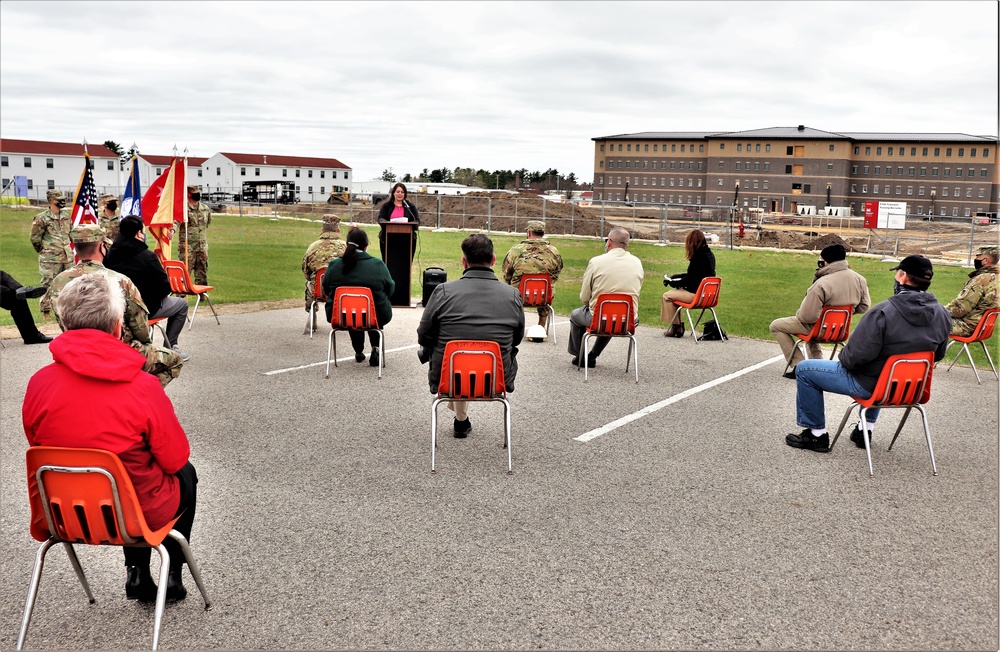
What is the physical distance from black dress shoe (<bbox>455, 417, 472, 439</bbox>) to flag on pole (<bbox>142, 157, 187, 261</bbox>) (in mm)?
7263

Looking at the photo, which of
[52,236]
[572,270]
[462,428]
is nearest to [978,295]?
[462,428]

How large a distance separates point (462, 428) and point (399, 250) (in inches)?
276

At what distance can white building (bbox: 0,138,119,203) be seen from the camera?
308 ft

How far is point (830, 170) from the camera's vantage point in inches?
3986

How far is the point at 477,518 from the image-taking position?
5.00 metres

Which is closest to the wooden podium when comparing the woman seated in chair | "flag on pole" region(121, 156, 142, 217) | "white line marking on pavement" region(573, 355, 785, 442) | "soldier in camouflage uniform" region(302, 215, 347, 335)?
"soldier in camouflage uniform" region(302, 215, 347, 335)

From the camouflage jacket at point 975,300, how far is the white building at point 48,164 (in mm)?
96759

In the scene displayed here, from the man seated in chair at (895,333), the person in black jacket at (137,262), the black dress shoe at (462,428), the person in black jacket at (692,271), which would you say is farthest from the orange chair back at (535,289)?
the man seated in chair at (895,333)

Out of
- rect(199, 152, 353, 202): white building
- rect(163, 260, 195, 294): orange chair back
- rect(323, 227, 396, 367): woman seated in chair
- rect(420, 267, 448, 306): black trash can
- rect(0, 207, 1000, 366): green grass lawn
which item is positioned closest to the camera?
rect(323, 227, 396, 367): woman seated in chair

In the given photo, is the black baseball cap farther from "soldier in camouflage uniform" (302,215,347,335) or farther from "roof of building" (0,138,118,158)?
"roof of building" (0,138,118,158)

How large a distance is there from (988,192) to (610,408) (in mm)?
106624

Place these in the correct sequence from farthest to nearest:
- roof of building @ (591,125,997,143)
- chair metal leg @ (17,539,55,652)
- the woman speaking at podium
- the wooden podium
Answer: roof of building @ (591,125,997,143) → the woman speaking at podium → the wooden podium → chair metal leg @ (17,539,55,652)

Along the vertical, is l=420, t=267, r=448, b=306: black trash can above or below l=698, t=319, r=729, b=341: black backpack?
above

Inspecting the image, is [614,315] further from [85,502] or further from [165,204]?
[165,204]
